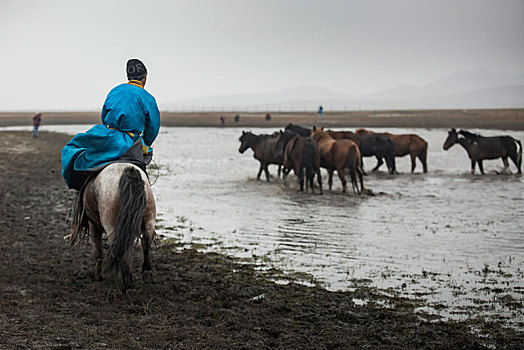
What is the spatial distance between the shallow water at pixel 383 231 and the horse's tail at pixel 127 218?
2.43 meters

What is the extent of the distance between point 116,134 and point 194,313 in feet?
6.94

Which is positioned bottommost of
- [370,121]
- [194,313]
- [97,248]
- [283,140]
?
[194,313]

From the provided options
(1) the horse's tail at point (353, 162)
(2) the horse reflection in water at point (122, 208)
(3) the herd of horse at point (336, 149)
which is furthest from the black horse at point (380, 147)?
(2) the horse reflection in water at point (122, 208)

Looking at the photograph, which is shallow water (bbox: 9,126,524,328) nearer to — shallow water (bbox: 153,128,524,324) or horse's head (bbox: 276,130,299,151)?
shallow water (bbox: 153,128,524,324)

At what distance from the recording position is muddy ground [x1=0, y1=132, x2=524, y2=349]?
15.5ft

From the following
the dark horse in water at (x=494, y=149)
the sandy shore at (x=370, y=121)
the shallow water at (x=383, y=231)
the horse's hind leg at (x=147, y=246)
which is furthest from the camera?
the sandy shore at (x=370, y=121)

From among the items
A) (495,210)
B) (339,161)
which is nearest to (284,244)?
(495,210)

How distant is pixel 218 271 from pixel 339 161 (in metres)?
9.08

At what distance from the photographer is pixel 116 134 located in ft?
20.4

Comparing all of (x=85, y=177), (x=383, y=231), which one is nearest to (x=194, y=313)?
(x=85, y=177)

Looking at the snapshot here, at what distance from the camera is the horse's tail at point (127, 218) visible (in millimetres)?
5609

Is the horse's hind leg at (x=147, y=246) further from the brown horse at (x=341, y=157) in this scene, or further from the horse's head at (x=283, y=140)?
the horse's head at (x=283, y=140)

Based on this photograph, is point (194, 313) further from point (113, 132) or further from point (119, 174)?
point (113, 132)

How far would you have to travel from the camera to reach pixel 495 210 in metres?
12.6
